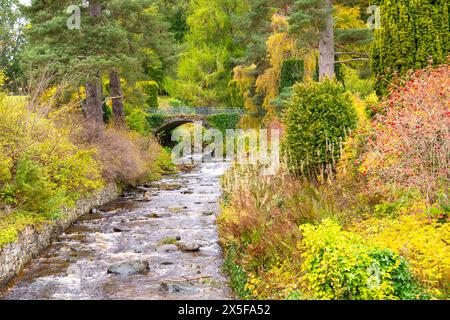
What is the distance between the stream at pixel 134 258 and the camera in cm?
898

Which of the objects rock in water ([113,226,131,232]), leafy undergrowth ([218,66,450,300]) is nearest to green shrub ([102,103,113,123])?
rock in water ([113,226,131,232])

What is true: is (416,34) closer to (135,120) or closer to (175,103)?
(135,120)

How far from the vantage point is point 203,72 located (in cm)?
4028

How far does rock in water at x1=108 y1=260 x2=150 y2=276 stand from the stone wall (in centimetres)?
182

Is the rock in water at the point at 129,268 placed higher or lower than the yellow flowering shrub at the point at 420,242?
lower

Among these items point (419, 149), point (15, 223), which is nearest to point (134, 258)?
point (15, 223)

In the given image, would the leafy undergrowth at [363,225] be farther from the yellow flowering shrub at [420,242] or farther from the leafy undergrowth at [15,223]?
the leafy undergrowth at [15,223]

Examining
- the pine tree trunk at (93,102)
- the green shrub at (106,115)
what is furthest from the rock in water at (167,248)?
the green shrub at (106,115)

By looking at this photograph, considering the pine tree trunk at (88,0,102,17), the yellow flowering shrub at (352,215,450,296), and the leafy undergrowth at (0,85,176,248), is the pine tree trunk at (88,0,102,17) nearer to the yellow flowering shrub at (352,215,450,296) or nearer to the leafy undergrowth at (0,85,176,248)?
the leafy undergrowth at (0,85,176,248)

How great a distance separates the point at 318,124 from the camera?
12273 millimetres

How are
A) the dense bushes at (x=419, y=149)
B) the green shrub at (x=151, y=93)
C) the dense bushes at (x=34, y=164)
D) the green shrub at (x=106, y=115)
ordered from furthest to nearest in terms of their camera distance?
the green shrub at (x=151, y=93), the green shrub at (x=106, y=115), the dense bushes at (x=34, y=164), the dense bushes at (x=419, y=149)

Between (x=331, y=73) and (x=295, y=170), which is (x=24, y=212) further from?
(x=331, y=73)

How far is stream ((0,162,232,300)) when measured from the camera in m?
8.98

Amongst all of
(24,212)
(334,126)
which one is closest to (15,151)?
(24,212)
